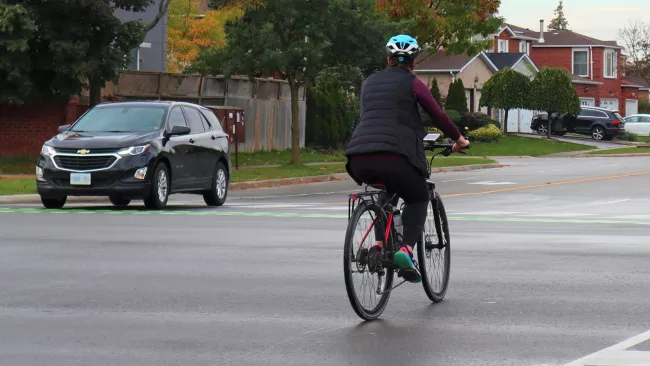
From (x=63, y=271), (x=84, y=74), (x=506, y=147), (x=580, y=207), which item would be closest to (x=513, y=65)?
(x=506, y=147)

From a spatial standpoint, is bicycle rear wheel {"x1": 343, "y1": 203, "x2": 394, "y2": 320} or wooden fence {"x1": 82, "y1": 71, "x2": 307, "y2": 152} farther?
wooden fence {"x1": 82, "y1": 71, "x2": 307, "y2": 152}

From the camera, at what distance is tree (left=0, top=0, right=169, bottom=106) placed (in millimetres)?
30203

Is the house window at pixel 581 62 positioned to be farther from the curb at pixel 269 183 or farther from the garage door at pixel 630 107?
the curb at pixel 269 183

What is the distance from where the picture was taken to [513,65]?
257ft

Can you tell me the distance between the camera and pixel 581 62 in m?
91.5

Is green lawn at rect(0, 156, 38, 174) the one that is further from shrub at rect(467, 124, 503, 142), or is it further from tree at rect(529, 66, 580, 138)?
tree at rect(529, 66, 580, 138)

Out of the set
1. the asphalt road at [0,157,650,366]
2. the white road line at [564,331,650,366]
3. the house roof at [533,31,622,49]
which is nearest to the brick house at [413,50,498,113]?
the house roof at [533,31,622,49]

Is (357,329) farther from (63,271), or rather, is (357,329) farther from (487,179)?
(487,179)

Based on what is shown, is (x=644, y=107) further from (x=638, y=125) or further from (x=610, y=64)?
(x=638, y=125)

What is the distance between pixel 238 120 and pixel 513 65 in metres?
46.3

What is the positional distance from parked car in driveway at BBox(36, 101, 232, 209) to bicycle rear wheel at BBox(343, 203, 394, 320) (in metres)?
10.9

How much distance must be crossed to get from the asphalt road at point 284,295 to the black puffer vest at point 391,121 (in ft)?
3.68

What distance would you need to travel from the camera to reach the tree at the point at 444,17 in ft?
162

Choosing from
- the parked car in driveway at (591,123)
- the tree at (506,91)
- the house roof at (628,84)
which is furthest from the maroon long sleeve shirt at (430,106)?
the house roof at (628,84)
